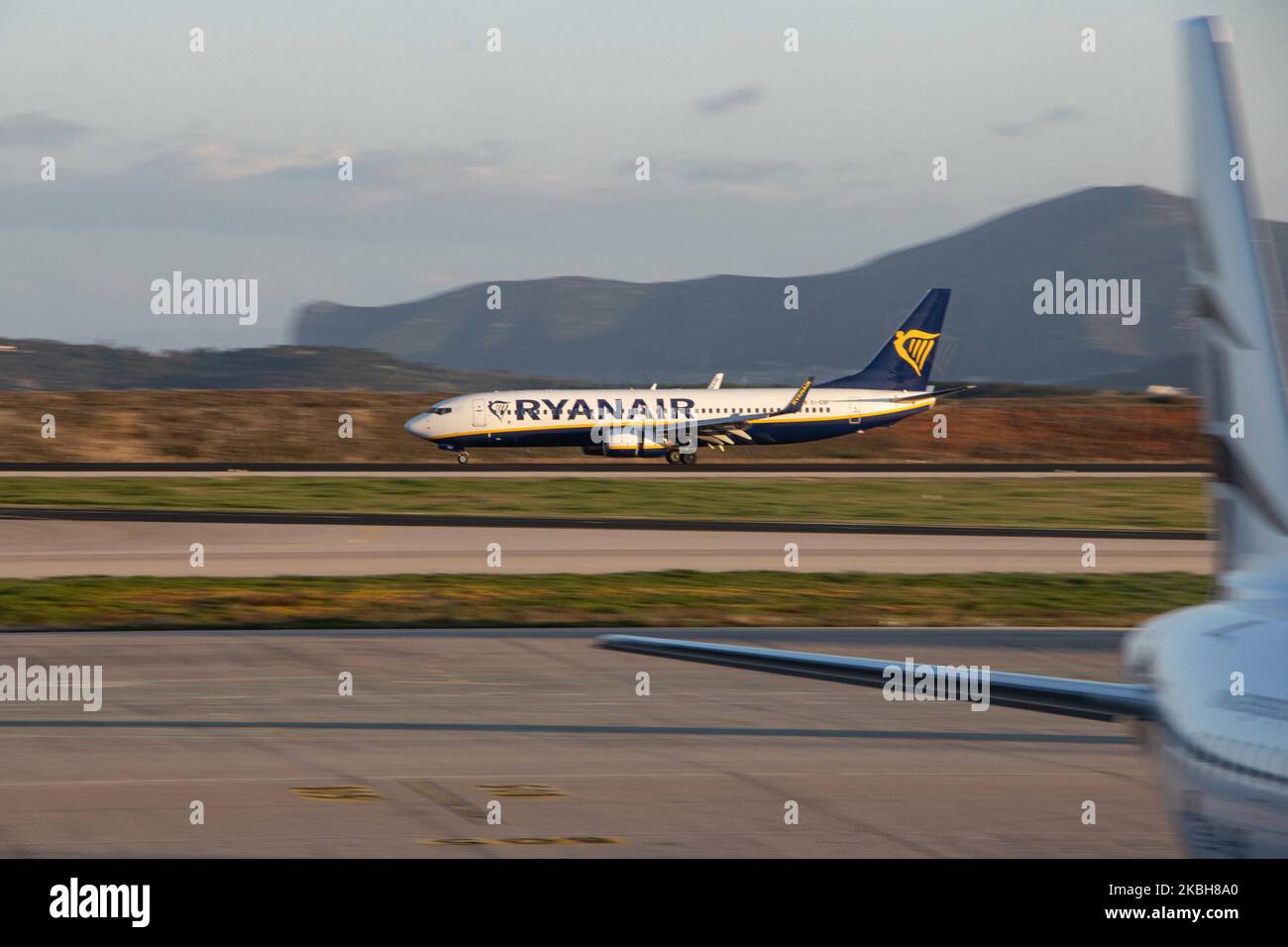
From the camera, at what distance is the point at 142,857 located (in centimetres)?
1057

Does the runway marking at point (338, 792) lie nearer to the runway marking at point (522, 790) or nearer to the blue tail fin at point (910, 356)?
the runway marking at point (522, 790)

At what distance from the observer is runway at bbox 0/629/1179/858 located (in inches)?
453

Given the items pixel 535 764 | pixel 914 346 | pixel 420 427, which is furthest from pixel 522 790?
pixel 914 346

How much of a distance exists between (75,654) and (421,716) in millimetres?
7511

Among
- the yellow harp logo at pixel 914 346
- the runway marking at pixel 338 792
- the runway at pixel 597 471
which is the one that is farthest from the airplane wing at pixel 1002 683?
the yellow harp logo at pixel 914 346

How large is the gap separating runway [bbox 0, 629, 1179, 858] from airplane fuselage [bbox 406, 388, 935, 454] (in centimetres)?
5358

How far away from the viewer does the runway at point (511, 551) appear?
3459 cm

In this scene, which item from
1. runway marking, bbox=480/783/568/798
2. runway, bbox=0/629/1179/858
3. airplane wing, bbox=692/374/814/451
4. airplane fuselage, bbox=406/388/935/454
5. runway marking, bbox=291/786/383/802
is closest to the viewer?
runway, bbox=0/629/1179/858

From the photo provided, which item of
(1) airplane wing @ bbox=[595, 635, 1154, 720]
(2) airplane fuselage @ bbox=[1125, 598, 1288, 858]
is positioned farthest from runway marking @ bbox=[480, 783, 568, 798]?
(2) airplane fuselage @ bbox=[1125, 598, 1288, 858]

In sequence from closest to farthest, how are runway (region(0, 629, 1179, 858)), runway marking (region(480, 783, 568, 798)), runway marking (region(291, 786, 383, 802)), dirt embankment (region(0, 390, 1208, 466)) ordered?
runway (region(0, 629, 1179, 858))
runway marking (region(291, 786, 383, 802))
runway marking (region(480, 783, 568, 798))
dirt embankment (region(0, 390, 1208, 466))

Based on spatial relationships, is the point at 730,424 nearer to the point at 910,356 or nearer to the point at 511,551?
the point at 910,356

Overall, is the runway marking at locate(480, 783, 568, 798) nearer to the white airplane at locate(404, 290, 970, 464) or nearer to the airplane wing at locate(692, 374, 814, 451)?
the white airplane at locate(404, 290, 970, 464)

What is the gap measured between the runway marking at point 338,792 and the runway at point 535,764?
0.13 feet

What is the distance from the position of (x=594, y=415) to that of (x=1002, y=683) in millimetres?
69950
